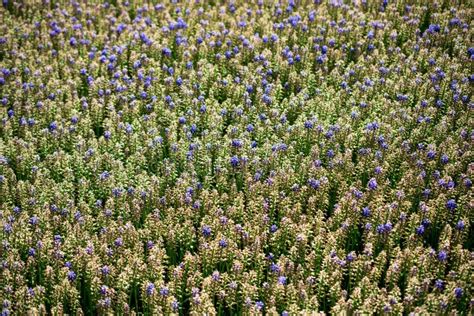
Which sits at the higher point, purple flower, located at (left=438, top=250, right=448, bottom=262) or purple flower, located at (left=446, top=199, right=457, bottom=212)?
purple flower, located at (left=446, top=199, right=457, bottom=212)

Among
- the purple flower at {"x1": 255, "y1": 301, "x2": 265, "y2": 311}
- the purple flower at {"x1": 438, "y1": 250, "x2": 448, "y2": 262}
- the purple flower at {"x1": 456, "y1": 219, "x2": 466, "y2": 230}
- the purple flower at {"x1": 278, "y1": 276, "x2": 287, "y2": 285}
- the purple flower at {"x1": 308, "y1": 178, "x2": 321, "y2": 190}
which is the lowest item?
the purple flower at {"x1": 255, "y1": 301, "x2": 265, "y2": 311}

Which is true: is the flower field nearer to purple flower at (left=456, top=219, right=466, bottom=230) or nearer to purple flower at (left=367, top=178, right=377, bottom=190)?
purple flower at (left=367, top=178, right=377, bottom=190)

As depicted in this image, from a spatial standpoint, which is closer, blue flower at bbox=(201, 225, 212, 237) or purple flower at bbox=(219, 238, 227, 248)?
purple flower at bbox=(219, 238, 227, 248)

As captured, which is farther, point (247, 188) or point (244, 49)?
point (244, 49)

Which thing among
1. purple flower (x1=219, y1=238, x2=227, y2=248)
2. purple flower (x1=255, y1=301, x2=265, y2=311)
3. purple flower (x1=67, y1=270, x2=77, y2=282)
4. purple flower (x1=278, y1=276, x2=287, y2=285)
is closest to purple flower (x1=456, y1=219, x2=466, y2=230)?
purple flower (x1=278, y1=276, x2=287, y2=285)

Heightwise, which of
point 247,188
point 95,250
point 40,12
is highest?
point 40,12

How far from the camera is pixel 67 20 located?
13.1 meters

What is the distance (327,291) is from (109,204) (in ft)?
10.1

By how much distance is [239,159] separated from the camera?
360 inches

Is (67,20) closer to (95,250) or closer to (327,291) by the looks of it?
(95,250)

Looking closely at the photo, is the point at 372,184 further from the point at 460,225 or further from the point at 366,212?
the point at 460,225

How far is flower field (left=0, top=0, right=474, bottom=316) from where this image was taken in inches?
287

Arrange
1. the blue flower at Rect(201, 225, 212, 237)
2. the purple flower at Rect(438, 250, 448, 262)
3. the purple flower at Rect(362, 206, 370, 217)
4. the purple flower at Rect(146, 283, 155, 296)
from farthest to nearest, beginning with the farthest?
1. the purple flower at Rect(362, 206, 370, 217)
2. the blue flower at Rect(201, 225, 212, 237)
3. the purple flower at Rect(438, 250, 448, 262)
4. the purple flower at Rect(146, 283, 155, 296)

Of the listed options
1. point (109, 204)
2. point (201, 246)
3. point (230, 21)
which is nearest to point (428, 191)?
point (201, 246)
